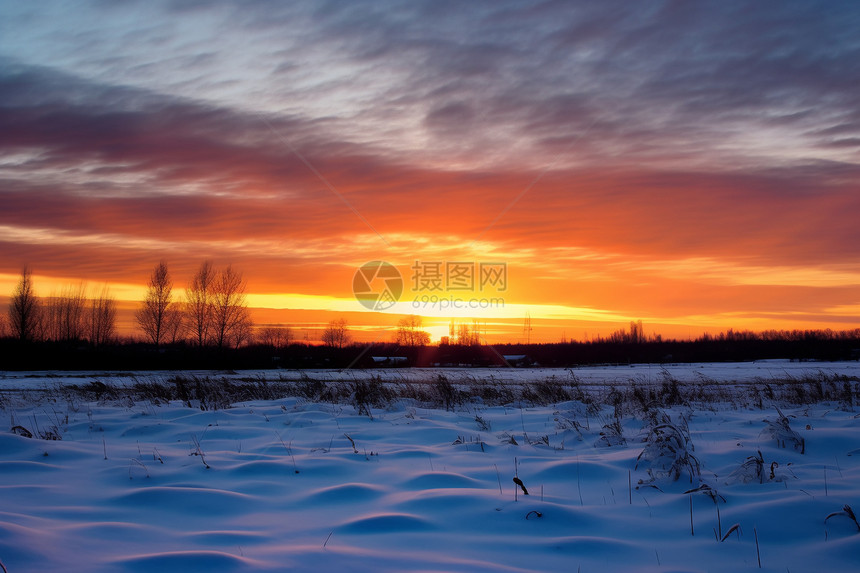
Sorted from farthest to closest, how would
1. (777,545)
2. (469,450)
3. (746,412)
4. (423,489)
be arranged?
(746,412) → (469,450) → (423,489) → (777,545)

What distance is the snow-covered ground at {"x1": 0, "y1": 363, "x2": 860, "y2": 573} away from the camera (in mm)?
3275

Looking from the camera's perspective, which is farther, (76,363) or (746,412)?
(76,363)

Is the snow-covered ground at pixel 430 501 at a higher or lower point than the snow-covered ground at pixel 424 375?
higher

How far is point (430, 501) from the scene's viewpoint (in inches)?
172

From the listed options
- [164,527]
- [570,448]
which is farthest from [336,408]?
[164,527]

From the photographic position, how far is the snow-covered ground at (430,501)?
3.28 m

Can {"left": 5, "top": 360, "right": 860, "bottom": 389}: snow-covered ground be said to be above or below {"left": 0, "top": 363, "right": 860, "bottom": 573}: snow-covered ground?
below

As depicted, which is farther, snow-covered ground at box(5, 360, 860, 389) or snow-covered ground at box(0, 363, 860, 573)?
snow-covered ground at box(5, 360, 860, 389)

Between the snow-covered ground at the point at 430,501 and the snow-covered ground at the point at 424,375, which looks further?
the snow-covered ground at the point at 424,375

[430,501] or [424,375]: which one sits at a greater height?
[430,501]

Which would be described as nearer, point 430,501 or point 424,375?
point 430,501

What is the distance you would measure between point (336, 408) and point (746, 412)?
7.71 meters

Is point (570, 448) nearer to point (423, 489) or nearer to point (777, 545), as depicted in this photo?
point (423, 489)

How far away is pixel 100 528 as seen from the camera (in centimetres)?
358
